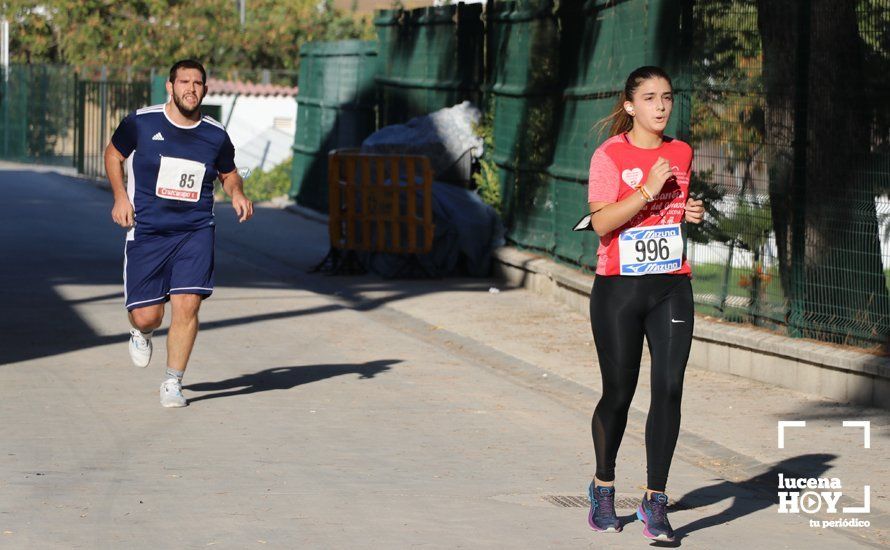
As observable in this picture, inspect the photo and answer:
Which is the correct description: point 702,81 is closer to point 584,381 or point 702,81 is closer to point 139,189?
point 584,381

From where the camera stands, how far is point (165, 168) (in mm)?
9273

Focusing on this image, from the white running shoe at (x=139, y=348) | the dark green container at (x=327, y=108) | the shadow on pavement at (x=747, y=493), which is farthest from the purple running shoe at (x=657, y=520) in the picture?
the dark green container at (x=327, y=108)

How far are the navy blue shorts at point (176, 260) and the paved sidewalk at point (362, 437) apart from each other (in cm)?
71

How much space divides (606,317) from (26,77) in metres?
37.1

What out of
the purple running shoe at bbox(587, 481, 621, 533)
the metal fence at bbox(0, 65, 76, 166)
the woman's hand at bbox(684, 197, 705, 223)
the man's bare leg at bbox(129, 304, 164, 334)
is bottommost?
the metal fence at bbox(0, 65, 76, 166)

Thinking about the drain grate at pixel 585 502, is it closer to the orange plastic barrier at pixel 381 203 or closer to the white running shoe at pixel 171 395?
the white running shoe at pixel 171 395

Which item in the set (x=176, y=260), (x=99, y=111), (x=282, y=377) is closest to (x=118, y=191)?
(x=176, y=260)

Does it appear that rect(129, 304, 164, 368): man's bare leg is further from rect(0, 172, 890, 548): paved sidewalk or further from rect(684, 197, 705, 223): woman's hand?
rect(684, 197, 705, 223): woman's hand

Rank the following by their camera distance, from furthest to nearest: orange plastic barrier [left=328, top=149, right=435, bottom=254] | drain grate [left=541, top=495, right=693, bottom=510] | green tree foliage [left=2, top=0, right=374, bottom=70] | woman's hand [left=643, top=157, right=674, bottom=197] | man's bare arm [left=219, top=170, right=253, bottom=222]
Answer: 1. green tree foliage [left=2, top=0, right=374, bottom=70]
2. orange plastic barrier [left=328, top=149, right=435, bottom=254]
3. man's bare arm [left=219, top=170, right=253, bottom=222]
4. drain grate [left=541, top=495, right=693, bottom=510]
5. woman's hand [left=643, top=157, right=674, bottom=197]

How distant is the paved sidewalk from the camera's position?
668 centimetres

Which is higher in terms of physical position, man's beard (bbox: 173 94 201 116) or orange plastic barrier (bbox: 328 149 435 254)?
man's beard (bbox: 173 94 201 116)

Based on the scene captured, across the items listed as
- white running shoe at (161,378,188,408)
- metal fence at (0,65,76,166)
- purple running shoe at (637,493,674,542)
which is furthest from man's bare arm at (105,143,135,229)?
metal fence at (0,65,76,166)

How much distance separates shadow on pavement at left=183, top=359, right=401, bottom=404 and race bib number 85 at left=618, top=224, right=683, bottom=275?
3.93 m

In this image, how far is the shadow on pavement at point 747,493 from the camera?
6969mm
